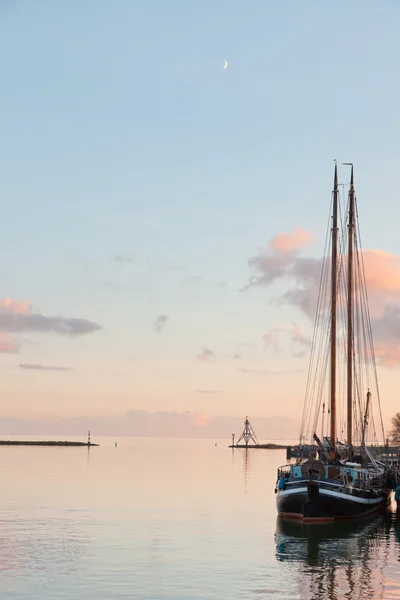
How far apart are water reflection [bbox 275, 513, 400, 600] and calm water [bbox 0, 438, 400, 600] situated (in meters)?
0.08

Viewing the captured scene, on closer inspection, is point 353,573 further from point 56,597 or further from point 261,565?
point 56,597

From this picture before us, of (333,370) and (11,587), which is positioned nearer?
(11,587)

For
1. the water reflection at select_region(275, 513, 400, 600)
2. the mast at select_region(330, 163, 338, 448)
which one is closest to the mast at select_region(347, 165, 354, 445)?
the mast at select_region(330, 163, 338, 448)

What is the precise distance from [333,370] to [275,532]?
2179 cm

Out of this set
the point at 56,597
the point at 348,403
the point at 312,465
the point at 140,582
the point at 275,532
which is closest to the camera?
the point at 56,597

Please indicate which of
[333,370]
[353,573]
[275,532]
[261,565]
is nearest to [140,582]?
[261,565]

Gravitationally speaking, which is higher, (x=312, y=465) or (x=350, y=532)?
(x=312, y=465)

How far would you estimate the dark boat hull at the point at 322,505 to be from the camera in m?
64.4

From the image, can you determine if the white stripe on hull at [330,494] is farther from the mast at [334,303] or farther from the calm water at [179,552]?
the mast at [334,303]

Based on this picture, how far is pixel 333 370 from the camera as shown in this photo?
80312 mm

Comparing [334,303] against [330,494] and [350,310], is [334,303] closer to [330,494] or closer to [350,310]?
[350,310]

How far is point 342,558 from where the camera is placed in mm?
51156

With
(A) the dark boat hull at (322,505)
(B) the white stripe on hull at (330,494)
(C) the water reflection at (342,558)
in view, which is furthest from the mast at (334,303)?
(C) the water reflection at (342,558)

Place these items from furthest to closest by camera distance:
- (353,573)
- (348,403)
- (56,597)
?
(348,403), (353,573), (56,597)
